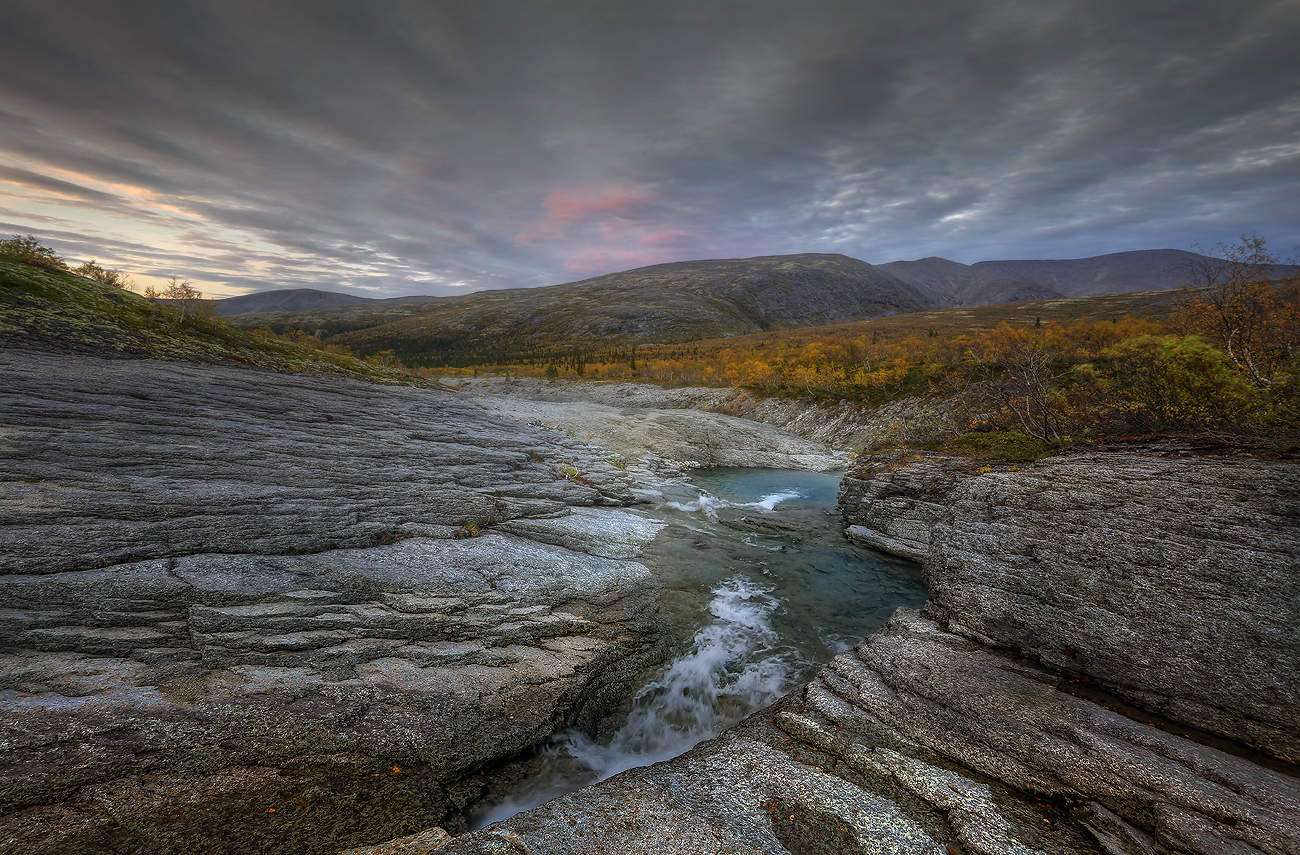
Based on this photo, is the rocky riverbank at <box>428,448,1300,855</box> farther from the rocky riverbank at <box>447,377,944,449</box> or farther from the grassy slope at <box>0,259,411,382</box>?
the grassy slope at <box>0,259,411,382</box>

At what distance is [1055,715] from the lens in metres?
9.41

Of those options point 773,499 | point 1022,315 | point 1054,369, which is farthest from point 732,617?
point 1022,315

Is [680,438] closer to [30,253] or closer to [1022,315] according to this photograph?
[30,253]

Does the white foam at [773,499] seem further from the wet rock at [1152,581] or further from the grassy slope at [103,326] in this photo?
the grassy slope at [103,326]

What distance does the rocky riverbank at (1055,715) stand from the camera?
7.19 metres

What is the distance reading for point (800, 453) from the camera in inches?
2002

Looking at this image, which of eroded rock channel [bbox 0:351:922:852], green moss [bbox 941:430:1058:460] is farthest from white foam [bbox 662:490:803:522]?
green moss [bbox 941:430:1058:460]

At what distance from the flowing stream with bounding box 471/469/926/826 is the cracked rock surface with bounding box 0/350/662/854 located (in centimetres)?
88

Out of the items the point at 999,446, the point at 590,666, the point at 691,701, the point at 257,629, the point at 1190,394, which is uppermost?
the point at 1190,394

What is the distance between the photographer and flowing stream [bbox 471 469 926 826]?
10617 mm

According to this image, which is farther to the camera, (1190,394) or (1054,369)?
(1054,369)

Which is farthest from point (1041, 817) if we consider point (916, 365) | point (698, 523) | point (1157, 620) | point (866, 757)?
point (916, 365)

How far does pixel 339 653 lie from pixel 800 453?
47.3m

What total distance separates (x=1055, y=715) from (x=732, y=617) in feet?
28.9
